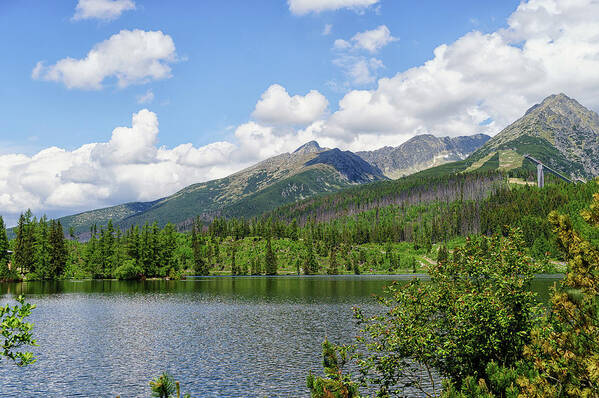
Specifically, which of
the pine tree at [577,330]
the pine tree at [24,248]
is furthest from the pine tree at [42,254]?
the pine tree at [577,330]

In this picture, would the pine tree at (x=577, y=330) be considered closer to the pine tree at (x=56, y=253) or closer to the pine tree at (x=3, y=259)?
the pine tree at (x=3, y=259)

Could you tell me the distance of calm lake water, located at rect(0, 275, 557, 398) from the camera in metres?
37.5

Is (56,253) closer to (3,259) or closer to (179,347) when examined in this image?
(3,259)

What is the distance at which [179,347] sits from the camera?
2082 inches

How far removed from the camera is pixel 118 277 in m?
187

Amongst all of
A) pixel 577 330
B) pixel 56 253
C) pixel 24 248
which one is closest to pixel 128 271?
pixel 56 253

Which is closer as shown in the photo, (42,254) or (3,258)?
(3,258)

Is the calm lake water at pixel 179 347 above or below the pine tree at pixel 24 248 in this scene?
below

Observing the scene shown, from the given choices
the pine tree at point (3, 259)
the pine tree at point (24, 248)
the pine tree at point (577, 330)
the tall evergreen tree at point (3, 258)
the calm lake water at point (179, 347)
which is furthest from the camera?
the pine tree at point (24, 248)

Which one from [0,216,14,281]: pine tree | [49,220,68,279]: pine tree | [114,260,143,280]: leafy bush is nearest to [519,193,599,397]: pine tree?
[0,216,14,281]: pine tree

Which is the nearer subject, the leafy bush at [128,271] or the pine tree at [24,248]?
the pine tree at [24,248]

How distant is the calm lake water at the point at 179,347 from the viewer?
123 ft

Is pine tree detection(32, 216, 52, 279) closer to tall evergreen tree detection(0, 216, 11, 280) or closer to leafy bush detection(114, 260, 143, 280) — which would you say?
tall evergreen tree detection(0, 216, 11, 280)

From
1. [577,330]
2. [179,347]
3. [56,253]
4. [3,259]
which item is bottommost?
[179,347]
